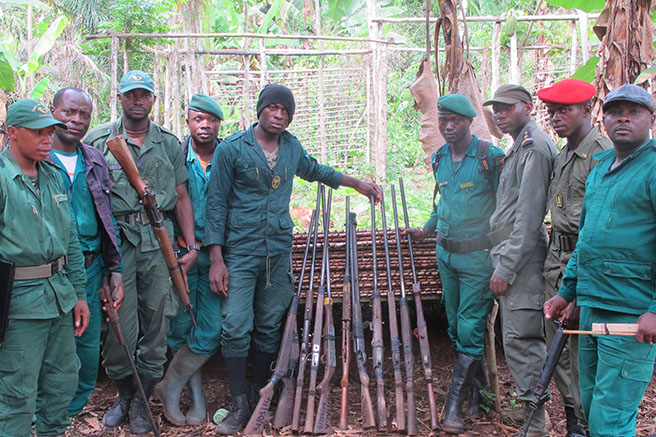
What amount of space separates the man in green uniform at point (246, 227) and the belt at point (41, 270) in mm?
1138

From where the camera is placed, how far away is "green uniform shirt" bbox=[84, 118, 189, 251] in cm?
381

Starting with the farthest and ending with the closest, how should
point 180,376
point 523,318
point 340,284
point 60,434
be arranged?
point 340,284 < point 180,376 < point 523,318 < point 60,434

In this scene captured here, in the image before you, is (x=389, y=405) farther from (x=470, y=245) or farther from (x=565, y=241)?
(x=565, y=241)

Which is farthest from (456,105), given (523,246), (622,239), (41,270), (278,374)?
(41,270)

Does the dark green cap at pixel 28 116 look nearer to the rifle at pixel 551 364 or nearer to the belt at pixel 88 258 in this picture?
the belt at pixel 88 258

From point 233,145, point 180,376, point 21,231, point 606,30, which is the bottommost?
point 180,376

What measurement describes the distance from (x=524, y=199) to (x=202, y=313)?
249cm

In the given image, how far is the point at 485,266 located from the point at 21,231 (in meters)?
2.95

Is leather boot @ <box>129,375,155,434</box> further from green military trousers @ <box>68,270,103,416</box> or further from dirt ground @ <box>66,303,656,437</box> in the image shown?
green military trousers @ <box>68,270,103,416</box>

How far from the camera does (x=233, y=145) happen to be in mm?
4051

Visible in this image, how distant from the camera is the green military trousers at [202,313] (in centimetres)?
421

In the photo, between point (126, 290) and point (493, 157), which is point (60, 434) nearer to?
point (126, 290)

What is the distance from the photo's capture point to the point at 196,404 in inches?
168

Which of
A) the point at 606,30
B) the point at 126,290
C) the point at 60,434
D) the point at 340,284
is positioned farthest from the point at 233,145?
the point at 606,30
